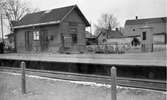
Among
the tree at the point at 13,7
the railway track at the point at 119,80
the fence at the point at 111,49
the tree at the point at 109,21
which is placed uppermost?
the tree at the point at 13,7

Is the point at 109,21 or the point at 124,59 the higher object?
the point at 109,21

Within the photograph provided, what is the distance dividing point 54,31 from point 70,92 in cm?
1214

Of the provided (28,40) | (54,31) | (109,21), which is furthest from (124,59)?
(109,21)

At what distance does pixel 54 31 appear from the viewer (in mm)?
16109

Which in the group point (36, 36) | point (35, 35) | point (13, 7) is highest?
point (13, 7)

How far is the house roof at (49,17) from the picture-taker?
16.0 m

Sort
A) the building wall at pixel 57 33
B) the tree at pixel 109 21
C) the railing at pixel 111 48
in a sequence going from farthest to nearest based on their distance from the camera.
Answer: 1. the building wall at pixel 57 33
2. the railing at pixel 111 48
3. the tree at pixel 109 21

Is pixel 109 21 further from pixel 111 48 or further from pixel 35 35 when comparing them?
pixel 35 35

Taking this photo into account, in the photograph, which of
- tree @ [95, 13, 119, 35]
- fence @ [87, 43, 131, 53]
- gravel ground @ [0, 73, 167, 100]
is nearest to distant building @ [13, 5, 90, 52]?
fence @ [87, 43, 131, 53]

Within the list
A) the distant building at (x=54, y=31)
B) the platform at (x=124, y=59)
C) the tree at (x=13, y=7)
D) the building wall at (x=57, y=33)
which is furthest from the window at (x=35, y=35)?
the platform at (x=124, y=59)

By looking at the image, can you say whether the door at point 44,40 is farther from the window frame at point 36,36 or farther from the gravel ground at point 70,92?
the gravel ground at point 70,92

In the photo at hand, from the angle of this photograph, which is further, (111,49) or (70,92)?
(111,49)

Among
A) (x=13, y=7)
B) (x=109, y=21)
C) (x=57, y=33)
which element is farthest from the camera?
(x=109, y=21)

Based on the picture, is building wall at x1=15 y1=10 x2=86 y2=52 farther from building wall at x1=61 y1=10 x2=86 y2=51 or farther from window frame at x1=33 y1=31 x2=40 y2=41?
window frame at x1=33 y1=31 x2=40 y2=41
